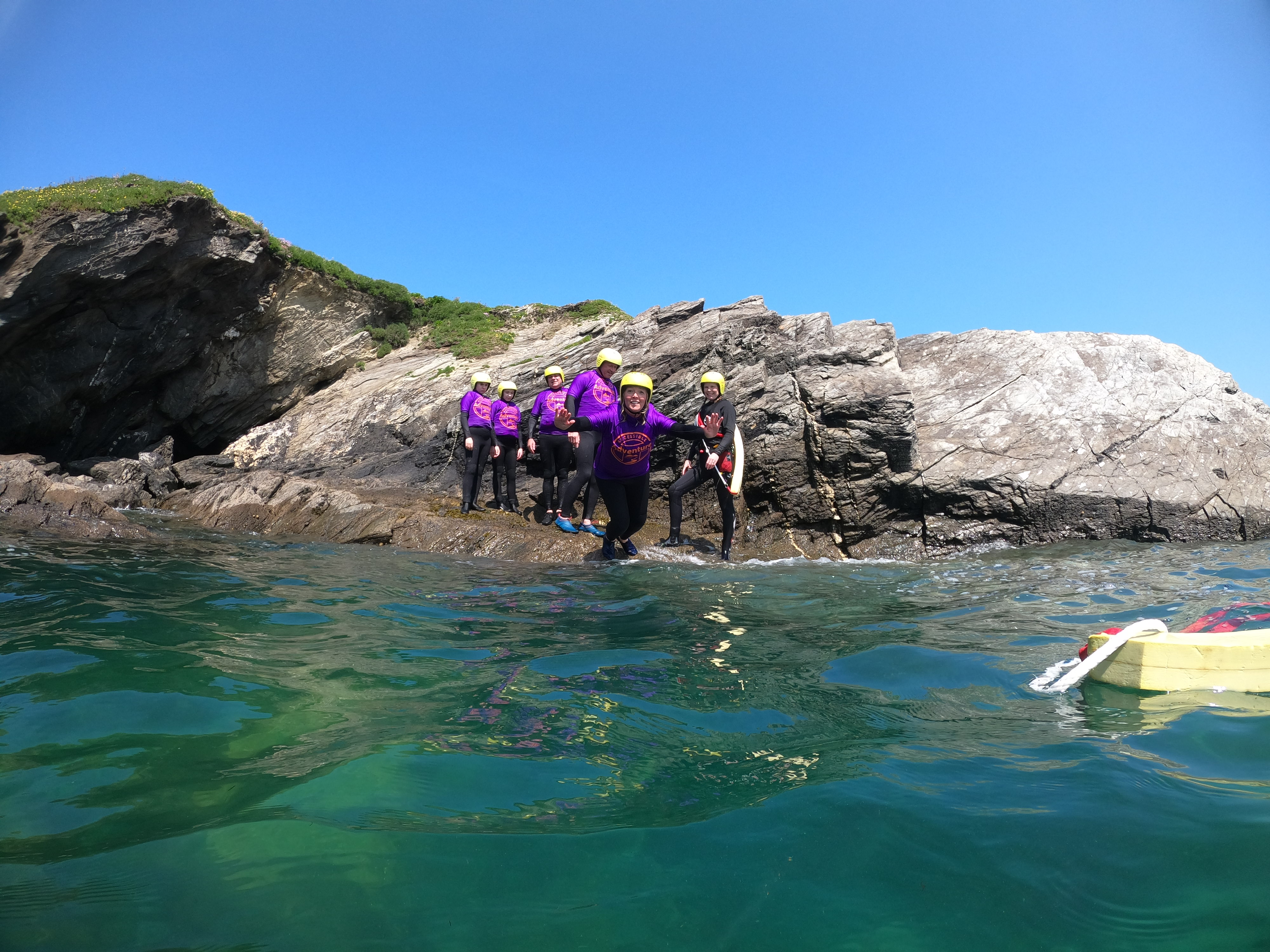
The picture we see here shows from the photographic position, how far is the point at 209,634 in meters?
4.51

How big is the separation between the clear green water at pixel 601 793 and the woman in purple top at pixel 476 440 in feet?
24.6

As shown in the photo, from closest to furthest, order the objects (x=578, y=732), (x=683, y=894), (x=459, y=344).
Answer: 1. (x=683, y=894)
2. (x=578, y=732)
3. (x=459, y=344)

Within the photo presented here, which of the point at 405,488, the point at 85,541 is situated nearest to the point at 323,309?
the point at 405,488

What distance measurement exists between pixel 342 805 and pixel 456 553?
8158mm

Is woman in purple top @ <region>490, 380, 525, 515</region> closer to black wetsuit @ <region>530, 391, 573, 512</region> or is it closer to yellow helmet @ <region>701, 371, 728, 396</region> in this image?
black wetsuit @ <region>530, 391, 573, 512</region>

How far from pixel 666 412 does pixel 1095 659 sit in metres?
10.5

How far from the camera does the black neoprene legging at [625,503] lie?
9.44 meters

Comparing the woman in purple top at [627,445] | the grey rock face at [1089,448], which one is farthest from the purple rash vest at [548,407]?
the grey rock face at [1089,448]

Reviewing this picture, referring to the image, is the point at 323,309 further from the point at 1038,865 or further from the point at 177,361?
the point at 1038,865

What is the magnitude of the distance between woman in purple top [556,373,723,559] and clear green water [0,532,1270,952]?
14.2 ft

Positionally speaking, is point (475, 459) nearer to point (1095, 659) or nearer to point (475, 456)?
point (475, 456)

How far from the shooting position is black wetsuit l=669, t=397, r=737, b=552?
34.4 ft

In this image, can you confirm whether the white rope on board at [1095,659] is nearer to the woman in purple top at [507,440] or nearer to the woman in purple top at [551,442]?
the woman in purple top at [551,442]

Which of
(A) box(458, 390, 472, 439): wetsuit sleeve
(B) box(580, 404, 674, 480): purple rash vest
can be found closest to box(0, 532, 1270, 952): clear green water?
(B) box(580, 404, 674, 480): purple rash vest
